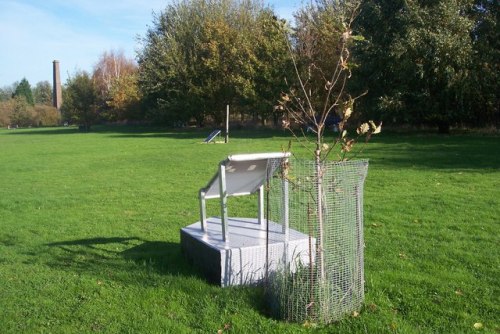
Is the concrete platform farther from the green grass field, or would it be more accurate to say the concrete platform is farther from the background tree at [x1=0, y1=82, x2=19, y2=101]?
the background tree at [x1=0, y1=82, x2=19, y2=101]

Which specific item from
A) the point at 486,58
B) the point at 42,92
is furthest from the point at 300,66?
the point at 42,92

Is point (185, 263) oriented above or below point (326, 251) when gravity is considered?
below

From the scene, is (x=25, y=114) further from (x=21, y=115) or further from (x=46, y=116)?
(x=46, y=116)

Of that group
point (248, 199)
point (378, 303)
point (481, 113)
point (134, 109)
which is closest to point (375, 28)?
point (481, 113)

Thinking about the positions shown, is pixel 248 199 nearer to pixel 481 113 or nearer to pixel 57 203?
pixel 57 203

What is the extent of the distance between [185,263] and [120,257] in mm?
965

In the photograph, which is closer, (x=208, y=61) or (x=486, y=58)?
(x=486, y=58)

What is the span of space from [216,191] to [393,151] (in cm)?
1423

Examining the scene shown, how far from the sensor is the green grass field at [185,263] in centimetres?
415

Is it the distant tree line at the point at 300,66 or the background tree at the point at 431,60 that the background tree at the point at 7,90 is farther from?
the background tree at the point at 431,60

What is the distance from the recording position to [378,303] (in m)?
4.39

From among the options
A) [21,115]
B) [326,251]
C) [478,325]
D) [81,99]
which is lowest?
[478,325]

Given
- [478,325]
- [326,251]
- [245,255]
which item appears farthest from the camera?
[245,255]

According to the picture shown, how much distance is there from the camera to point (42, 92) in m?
122
